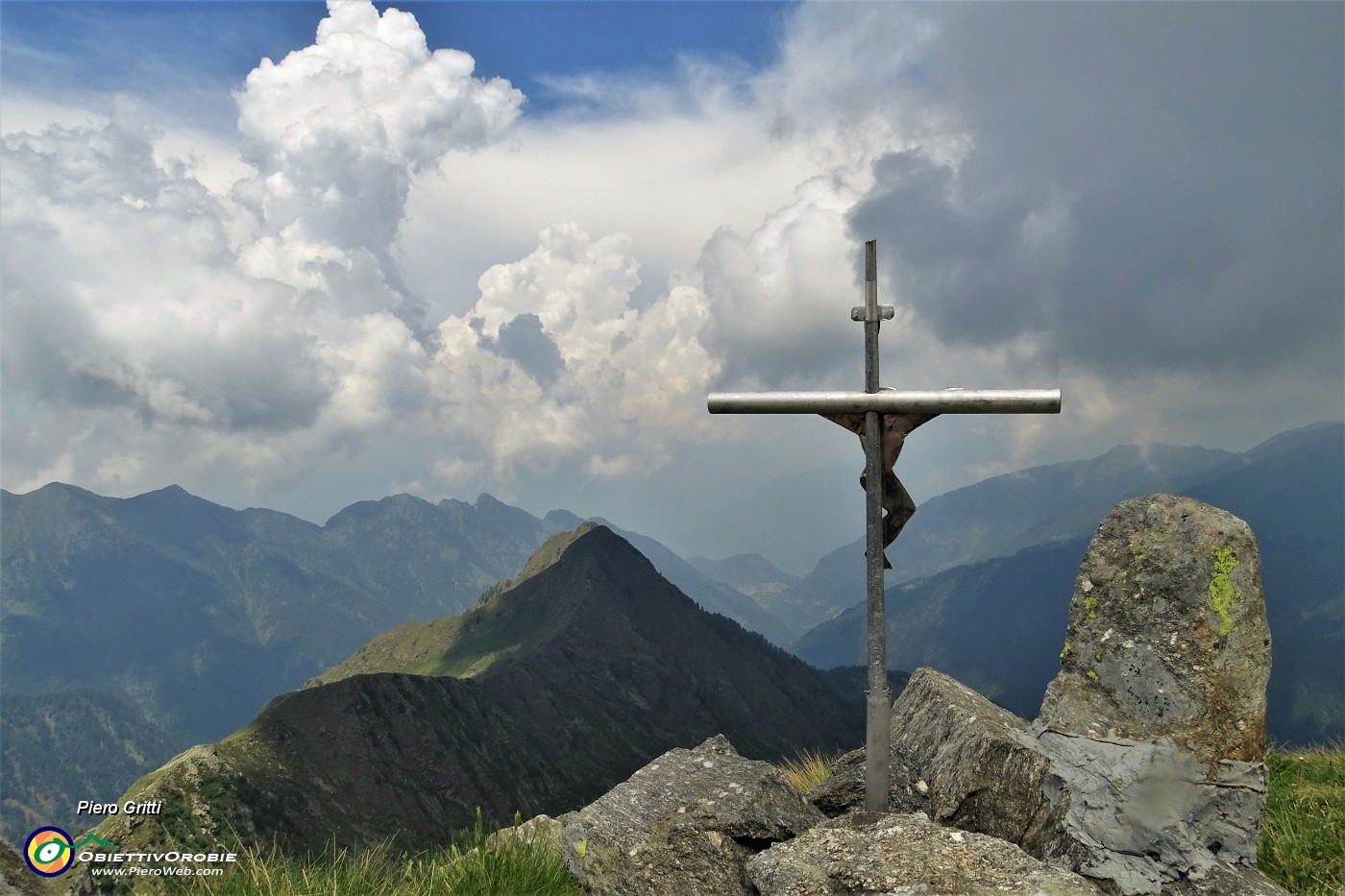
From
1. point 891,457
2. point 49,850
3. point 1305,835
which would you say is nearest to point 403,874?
point 49,850

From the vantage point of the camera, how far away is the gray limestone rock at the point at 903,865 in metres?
7.32

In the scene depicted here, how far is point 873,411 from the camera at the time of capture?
10.1 m

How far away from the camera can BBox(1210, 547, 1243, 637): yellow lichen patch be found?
9500 millimetres

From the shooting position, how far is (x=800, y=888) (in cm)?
771

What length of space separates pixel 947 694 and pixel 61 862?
9.86m

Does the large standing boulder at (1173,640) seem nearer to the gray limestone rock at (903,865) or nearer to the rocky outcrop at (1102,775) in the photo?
the rocky outcrop at (1102,775)

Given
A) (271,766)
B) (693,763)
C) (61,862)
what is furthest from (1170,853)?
(271,766)

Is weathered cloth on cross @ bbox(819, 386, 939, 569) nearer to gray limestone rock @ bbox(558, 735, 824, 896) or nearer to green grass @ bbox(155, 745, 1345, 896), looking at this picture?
gray limestone rock @ bbox(558, 735, 824, 896)

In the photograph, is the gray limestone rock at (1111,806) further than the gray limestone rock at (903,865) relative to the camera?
Yes

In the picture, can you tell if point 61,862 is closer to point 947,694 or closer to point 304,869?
point 304,869

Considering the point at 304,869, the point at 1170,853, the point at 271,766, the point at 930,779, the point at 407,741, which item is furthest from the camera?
the point at 407,741

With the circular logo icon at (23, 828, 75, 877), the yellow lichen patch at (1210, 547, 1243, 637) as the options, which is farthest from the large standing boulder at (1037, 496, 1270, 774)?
the circular logo icon at (23, 828, 75, 877)

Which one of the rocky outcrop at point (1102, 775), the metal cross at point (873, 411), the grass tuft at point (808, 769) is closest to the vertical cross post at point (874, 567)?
the metal cross at point (873, 411)

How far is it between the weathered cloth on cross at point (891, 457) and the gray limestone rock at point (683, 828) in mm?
2905
